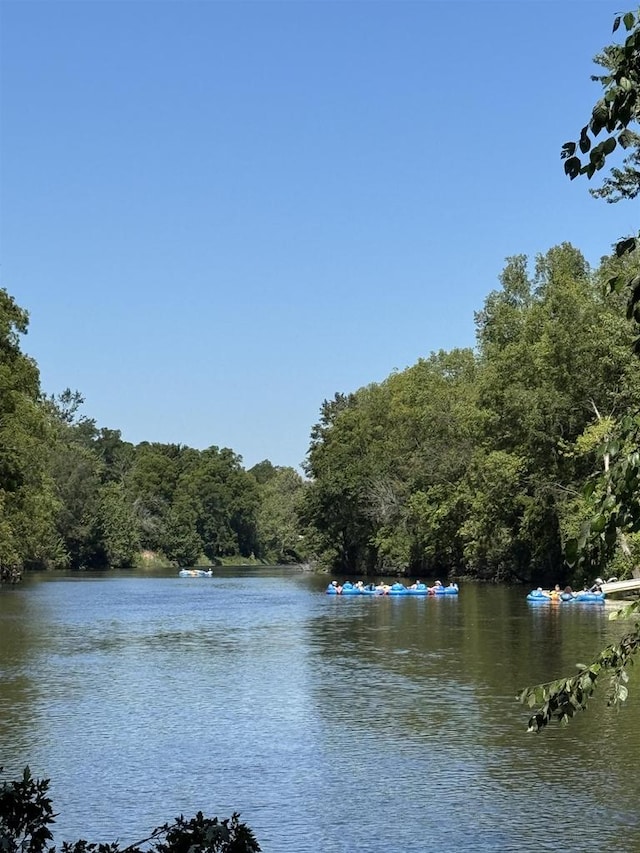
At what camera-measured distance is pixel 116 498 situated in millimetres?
129000

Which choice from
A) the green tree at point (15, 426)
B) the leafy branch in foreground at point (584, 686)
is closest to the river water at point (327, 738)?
the leafy branch in foreground at point (584, 686)

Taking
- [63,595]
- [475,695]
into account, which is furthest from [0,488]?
[475,695]

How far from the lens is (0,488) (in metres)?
49.7

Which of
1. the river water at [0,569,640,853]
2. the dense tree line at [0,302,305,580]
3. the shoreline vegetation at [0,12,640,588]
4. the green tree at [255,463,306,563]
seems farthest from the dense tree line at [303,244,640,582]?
the green tree at [255,463,306,563]

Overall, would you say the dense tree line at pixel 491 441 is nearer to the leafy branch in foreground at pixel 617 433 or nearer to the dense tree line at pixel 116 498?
the dense tree line at pixel 116 498

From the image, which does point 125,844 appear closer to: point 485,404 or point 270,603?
point 270,603

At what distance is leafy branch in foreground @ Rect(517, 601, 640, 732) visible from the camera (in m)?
4.97

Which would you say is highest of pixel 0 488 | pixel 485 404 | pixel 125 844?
pixel 485 404

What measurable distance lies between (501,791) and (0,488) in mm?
38952

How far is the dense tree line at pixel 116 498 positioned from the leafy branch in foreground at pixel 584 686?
47.5m

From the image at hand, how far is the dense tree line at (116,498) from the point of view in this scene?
180 ft

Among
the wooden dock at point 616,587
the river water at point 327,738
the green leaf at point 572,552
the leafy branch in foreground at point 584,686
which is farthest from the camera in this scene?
the wooden dock at point 616,587

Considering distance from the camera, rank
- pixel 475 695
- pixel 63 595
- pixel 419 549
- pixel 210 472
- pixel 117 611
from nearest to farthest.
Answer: pixel 475 695, pixel 117 611, pixel 63 595, pixel 419 549, pixel 210 472

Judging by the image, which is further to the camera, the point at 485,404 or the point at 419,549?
the point at 419,549
